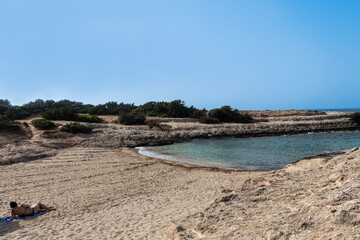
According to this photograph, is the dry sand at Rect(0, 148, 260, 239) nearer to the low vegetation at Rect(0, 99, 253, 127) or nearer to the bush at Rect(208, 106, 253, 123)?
the low vegetation at Rect(0, 99, 253, 127)

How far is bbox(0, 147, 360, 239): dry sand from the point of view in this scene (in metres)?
4.44

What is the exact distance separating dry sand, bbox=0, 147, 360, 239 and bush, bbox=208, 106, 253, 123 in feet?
81.8

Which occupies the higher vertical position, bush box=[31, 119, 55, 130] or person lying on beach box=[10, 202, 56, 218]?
bush box=[31, 119, 55, 130]

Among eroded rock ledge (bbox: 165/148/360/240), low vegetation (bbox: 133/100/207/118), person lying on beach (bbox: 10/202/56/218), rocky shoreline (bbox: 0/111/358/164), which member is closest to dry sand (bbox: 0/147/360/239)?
eroded rock ledge (bbox: 165/148/360/240)

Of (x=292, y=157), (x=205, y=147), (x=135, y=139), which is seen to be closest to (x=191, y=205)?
(x=292, y=157)

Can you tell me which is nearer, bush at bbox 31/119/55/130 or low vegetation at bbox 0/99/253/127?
bush at bbox 31/119/55/130

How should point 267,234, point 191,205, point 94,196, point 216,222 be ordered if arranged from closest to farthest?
point 267,234, point 216,222, point 191,205, point 94,196

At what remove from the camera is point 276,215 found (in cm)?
495

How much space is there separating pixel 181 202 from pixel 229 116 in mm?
30953

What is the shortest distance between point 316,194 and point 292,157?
1209 cm

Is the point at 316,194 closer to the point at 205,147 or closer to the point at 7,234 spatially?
the point at 7,234

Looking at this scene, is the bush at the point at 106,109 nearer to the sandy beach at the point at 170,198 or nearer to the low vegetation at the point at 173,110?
the low vegetation at the point at 173,110

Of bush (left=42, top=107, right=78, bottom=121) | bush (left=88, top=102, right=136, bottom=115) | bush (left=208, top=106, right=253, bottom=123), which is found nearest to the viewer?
bush (left=42, top=107, right=78, bottom=121)

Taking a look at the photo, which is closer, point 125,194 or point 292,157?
point 125,194
